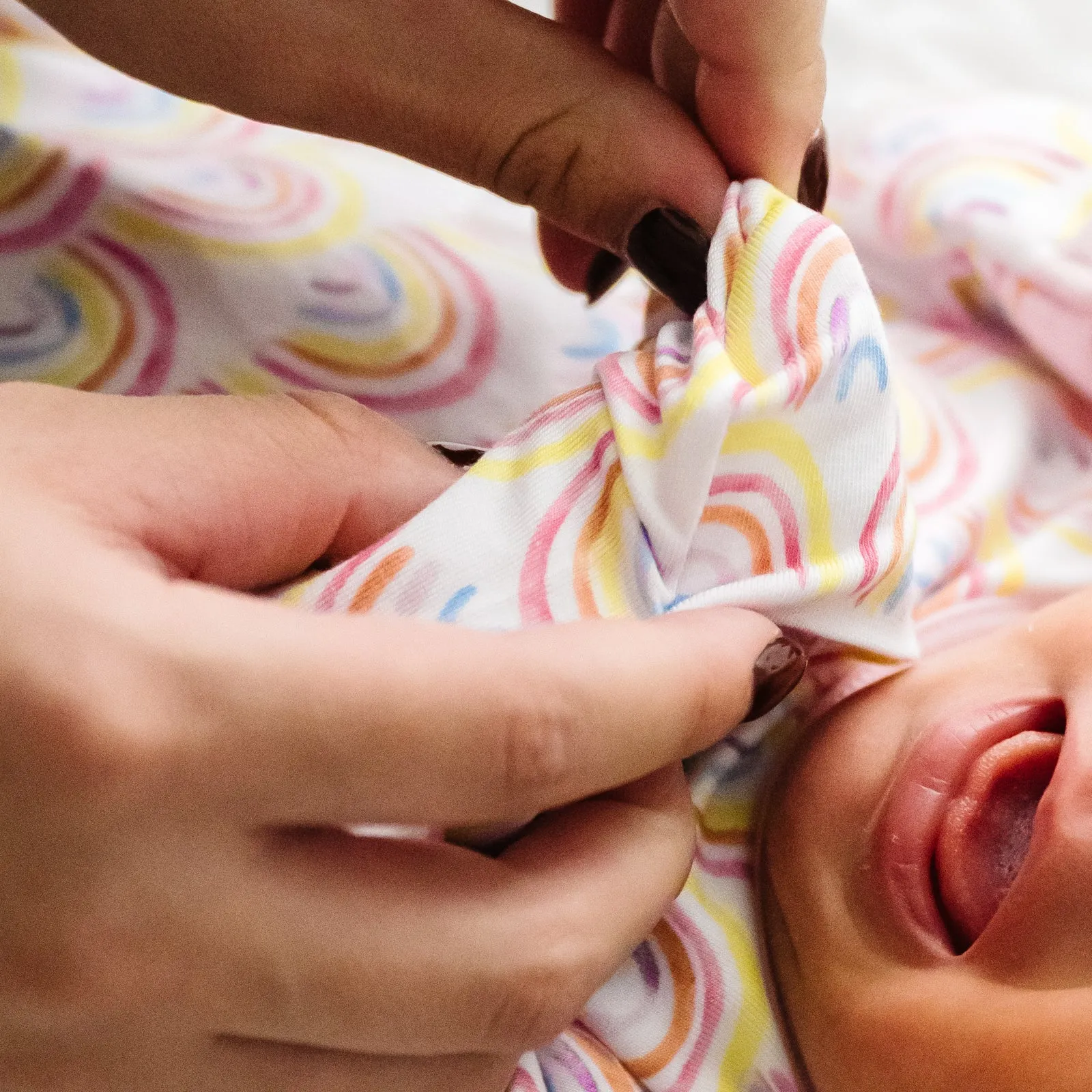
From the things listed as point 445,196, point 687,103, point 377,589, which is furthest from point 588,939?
point 445,196

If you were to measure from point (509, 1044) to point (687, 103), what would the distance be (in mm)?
512

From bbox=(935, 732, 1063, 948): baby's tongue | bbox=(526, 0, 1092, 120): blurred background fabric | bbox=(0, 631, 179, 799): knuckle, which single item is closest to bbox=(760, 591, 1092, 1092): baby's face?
bbox=(935, 732, 1063, 948): baby's tongue

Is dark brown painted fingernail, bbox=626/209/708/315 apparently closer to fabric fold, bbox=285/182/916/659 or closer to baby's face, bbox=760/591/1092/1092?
fabric fold, bbox=285/182/916/659

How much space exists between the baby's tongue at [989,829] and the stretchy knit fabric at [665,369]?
7 centimetres

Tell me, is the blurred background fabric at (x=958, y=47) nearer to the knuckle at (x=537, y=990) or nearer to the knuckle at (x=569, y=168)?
the knuckle at (x=569, y=168)

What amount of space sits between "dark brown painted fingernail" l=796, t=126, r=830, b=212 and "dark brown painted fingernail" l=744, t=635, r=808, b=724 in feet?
0.96

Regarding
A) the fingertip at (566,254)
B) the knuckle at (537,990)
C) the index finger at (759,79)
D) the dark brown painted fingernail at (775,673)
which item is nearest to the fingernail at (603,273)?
the fingertip at (566,254)

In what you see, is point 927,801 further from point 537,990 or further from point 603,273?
point 603,273

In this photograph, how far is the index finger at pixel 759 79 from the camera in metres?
0.52

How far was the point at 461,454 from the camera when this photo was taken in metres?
0.61

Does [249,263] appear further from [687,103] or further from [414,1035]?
[414,1035]

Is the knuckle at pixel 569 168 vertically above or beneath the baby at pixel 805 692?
above

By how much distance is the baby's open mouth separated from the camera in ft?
1.68

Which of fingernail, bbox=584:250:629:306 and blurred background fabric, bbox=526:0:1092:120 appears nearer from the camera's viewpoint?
fingernail, bbox=584:250:629:306
